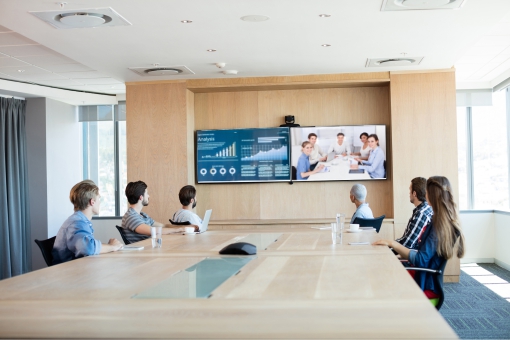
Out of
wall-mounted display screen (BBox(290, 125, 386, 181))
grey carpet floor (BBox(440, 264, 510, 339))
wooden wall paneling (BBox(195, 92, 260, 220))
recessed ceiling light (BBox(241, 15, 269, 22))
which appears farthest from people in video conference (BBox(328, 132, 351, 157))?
recessed ceiling light (BBox(241, 15, 269, 22))

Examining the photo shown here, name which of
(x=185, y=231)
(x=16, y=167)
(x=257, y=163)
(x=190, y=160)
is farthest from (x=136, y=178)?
(x=185, y=231)

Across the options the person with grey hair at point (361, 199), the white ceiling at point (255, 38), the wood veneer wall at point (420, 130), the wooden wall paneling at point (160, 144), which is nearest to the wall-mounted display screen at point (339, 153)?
the wood veneer wall at point (420, 130)

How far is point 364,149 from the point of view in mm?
8055

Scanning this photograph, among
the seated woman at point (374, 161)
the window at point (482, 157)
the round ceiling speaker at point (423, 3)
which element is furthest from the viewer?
the window at point (482, 157)

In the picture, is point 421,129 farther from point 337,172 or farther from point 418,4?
point 418,4

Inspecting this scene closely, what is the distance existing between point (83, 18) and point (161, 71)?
2.47 m

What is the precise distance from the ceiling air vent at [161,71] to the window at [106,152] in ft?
10.6

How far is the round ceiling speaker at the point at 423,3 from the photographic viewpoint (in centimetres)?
470

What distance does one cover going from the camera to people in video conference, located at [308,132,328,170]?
26.7ft

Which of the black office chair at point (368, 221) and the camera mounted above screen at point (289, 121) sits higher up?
the camera mounted above screen at point (289, 121)

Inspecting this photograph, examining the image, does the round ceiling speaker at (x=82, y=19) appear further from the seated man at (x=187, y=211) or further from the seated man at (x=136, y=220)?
the seated man at (x=187, y=211)

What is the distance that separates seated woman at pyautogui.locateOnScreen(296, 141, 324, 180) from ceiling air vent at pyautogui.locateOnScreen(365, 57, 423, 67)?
1461 millimetres

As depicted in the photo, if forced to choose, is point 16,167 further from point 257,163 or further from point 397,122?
point 397,122

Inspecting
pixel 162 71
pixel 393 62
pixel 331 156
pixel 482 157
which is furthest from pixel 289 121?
pixel 482 157
